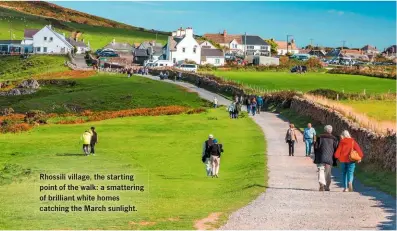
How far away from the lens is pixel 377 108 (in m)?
60.5

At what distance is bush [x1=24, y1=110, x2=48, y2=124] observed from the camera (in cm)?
5712

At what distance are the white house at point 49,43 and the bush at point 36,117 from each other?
106m

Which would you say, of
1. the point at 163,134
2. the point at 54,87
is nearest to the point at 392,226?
the point at 163,134

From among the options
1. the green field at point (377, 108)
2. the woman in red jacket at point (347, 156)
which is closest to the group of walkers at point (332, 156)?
the woman in red jacket at point (347, 156)

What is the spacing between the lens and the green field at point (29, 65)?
130m

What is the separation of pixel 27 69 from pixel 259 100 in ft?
265

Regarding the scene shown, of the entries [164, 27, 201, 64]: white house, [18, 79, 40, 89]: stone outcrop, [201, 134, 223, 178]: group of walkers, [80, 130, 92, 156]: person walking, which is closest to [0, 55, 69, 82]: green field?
[164, 27, 201, 64]: white house

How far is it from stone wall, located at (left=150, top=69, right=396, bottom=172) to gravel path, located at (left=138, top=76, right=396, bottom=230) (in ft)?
5.11

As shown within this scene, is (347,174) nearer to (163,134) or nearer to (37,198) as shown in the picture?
(37,198)

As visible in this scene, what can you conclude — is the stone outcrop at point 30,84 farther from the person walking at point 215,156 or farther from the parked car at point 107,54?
the parked car at point 107,54

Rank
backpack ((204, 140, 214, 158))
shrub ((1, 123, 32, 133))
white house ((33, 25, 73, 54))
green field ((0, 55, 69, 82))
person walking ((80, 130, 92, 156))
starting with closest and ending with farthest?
backpack ((204, 140, 214, 158)) < person walking ((80, 130, 92, 156)) < shrub ((1, 123, 32, 133)) < green field ((0, 55, 69, 82)) < white house ((33, 25, 73, 54))

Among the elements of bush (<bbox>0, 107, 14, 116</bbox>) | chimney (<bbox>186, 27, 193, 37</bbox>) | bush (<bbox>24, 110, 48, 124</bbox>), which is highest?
chimney (<bbox>186, 27, 193, 37</bbox>)

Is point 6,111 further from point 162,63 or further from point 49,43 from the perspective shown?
point 49,43

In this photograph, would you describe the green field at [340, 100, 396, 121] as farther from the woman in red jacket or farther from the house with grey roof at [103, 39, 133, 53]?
the house with grey roof at [103, 39, 133, 53]
